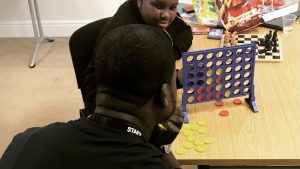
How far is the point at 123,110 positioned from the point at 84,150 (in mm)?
126

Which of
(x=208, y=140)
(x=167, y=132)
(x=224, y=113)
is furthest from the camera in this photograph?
(x=224, y=113)

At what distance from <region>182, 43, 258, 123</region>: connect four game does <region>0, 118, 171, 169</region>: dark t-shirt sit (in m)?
0.47

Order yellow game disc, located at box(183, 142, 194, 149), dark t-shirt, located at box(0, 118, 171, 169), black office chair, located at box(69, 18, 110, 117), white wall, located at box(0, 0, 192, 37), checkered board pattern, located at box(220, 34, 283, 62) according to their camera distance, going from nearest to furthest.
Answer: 1. dark t-shirt, located at box(0, 118, 171, 169)
2. yellow game disc, located at box(183, 142, 194, 149)
3. black office chair, located at box(69, 18, 110, 117)
4. checkered board pattern, located at box(220, 34, 283, 62)
5. white wall, located at box(0, 0, 192, 37)

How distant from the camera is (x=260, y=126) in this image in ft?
4.31

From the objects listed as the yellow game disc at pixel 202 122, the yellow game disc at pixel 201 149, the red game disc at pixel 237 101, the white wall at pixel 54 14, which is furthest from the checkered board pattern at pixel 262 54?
the white wall at pixel 54 14

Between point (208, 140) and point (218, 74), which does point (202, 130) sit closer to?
point (208, 140)

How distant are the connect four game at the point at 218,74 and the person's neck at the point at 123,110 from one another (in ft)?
1.30

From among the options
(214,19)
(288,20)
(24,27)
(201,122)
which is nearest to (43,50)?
(24,27)

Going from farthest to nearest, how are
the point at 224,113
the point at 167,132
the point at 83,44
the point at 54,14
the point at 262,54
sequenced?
the point at 54,14, the point at 262,54, the point at 83,44, the point at 224,113, the point at 167,132

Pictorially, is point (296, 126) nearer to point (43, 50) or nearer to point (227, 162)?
point (227, 162)

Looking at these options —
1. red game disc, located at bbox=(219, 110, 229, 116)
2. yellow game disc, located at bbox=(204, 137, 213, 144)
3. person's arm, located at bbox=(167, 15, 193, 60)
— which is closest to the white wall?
person's arm, located at bbox=(167, 15, 193, 60)

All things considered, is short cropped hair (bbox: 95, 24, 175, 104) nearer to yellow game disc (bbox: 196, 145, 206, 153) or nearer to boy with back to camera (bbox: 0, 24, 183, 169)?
boy with back to camera (bbox: 0, 24, 183, 169)

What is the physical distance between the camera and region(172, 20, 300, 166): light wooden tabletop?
3.95 ft

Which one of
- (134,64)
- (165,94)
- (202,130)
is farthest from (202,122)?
(134,64)
